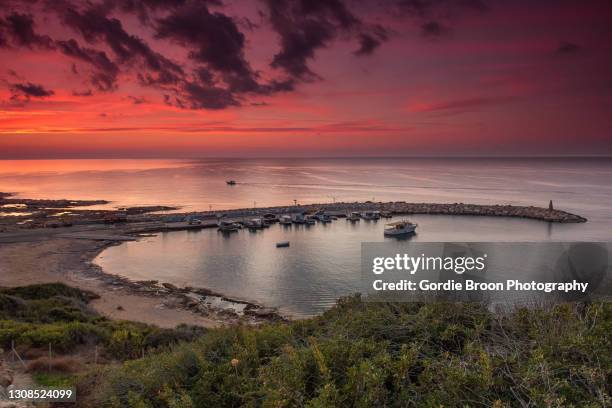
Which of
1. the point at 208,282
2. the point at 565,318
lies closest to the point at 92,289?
the point at 208,282

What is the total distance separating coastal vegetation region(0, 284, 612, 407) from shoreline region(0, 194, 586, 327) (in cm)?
806

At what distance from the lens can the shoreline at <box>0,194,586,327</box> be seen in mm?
21531

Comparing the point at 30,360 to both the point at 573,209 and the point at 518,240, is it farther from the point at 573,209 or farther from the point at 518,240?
the point at 573,209

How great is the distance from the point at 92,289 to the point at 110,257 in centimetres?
980

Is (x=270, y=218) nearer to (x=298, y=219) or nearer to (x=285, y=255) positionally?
(x=298, y=219)

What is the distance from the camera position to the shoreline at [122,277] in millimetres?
21531

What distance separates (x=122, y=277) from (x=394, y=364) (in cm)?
2823

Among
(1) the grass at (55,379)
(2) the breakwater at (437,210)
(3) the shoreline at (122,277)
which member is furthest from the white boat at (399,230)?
(1) the grass at (55,379)

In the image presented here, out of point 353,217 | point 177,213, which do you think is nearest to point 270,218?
point 353,217

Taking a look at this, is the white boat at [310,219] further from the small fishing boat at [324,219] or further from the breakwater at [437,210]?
the breakwater at [437,210]

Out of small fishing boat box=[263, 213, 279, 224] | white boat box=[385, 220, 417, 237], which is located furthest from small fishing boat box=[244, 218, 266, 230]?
white boat box=[385, 220, 417, 237]

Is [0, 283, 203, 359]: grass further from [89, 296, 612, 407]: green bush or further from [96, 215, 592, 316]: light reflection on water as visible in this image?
[96, 215, 592, 316]: light reflection on water

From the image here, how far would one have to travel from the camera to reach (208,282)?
91.4 ft

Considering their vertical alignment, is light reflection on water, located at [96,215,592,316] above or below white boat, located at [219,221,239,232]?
below
